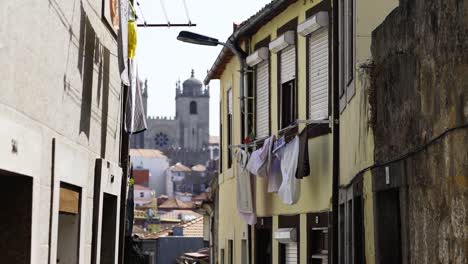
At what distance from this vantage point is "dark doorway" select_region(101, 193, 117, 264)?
13.8 meters

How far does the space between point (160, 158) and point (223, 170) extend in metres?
134

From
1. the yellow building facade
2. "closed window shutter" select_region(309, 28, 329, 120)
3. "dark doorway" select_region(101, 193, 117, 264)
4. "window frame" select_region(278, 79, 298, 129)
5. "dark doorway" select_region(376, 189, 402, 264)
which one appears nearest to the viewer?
"dark doorway" select_region(376, 189, 402, 264)

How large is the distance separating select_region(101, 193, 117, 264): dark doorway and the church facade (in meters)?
166

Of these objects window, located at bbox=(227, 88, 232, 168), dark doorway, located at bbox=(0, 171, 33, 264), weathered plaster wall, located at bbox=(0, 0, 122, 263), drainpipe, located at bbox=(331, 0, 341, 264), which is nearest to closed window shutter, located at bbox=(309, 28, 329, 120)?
drainpipe, located at bbox=(331, 0, 341, 264)

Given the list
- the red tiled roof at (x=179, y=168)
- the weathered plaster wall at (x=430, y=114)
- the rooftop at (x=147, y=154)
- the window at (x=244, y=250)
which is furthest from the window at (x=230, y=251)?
the red tiled roof at (x=179, y=168)

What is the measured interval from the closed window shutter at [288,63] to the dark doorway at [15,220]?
10219mm

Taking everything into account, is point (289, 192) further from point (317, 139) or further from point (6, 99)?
point (6, 99)

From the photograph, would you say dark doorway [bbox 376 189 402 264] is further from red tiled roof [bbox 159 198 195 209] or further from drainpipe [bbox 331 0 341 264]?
red tiled roof [bbox 159 198 195 209]

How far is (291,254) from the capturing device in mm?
18672

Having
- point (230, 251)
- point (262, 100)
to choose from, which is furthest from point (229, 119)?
point (262, 100)

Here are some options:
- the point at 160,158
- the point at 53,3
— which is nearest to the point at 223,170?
the point at 53,3

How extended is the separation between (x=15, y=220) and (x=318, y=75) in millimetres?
9008

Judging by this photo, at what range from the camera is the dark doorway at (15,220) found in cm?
845

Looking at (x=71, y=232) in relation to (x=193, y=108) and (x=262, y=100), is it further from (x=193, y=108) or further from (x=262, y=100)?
(x=193, y=108)
